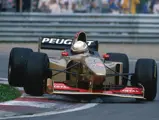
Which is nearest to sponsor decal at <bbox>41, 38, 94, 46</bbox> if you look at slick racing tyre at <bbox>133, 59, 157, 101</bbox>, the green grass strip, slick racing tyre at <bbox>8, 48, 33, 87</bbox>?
slick racing tyre at <bbox>8, 48, 33, 87</bbox>

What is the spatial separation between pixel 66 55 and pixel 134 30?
9752 mm

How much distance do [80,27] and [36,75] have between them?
10203 mm

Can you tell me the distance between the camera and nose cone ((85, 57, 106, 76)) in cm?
1255

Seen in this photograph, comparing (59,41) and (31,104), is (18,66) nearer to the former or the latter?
(59,41)

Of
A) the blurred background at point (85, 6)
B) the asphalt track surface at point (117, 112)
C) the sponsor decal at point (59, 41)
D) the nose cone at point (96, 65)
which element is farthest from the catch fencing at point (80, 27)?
the nose cone at point (96, 65)

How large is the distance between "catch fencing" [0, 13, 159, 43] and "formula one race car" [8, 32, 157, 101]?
350 inches

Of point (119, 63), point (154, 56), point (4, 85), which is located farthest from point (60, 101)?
point (154, 56)

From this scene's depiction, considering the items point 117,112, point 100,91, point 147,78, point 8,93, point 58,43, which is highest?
point 58,43

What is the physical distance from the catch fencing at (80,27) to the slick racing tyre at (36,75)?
9.75 meters

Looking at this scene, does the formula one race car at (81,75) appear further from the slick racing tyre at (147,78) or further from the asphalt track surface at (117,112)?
the asphalt track surface at (117,112)

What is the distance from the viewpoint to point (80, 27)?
22984 mm

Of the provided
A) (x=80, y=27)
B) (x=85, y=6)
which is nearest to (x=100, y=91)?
(x=80, y=27)

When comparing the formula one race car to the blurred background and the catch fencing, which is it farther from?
the blurred background

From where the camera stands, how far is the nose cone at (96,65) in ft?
41.2
